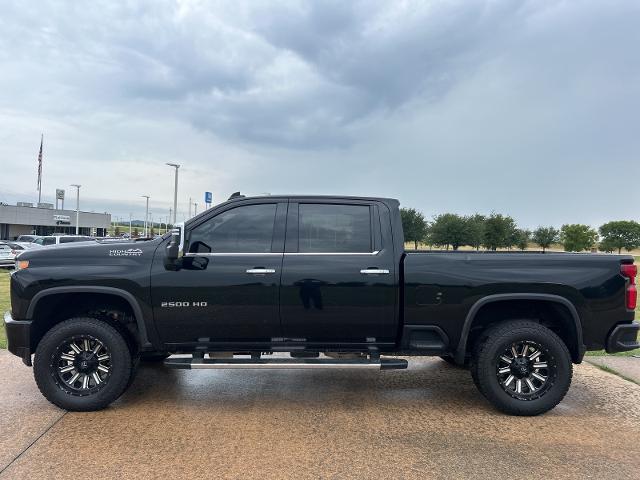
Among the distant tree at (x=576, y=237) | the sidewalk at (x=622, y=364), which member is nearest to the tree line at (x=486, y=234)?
the distant tree at (x=576, y=237)

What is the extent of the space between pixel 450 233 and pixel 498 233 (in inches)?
297

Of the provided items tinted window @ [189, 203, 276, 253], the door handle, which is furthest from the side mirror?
the door handle

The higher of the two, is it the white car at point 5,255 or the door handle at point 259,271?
the door handle at point 259,271

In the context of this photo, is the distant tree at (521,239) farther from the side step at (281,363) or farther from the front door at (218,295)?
the front door at (218,295)

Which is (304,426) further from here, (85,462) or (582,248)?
(582,248)

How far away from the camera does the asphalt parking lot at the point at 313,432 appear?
3.44 meters

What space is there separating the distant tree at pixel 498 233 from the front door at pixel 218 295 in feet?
128

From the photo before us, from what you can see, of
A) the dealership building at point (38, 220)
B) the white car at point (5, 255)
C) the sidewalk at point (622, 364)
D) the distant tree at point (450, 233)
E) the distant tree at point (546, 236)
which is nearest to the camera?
the sidewalk at point (622, 364)

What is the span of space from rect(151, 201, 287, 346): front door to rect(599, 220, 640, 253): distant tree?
70923mm

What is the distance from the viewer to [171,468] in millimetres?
3398

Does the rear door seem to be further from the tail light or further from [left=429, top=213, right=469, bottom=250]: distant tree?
[left=429, top=213, right=469, bottom=250]: distant tree

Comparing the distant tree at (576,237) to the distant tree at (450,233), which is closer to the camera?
the distant tree at (450,233)

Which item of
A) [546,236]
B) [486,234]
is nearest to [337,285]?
[486,234]

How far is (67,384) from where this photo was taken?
177 inches
